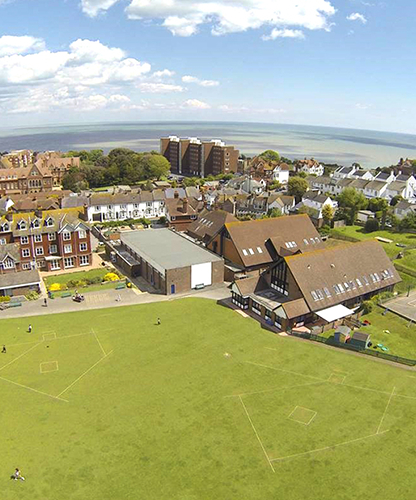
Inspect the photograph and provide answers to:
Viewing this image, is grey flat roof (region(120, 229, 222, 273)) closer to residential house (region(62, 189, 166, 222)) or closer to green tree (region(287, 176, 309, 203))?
residential house (region(62, 189, 166, 222))

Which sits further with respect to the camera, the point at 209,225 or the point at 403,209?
the point at 403,209

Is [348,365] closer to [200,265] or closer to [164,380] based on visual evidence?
[164,380]

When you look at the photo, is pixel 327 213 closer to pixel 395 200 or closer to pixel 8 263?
pixel 395 200

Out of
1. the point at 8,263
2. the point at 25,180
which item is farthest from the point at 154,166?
the point at 8,263

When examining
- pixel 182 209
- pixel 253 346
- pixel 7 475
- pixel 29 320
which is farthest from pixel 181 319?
pixel 182 209

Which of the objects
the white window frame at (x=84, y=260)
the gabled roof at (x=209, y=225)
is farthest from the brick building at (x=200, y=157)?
the white window frame at (x=84, y=260)

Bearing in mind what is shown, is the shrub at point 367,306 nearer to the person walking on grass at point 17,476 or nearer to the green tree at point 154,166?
the person walking on grass at point 17,476

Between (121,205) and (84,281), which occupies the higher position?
(121,205)

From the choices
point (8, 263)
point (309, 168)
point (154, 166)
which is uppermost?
point (309, 168)

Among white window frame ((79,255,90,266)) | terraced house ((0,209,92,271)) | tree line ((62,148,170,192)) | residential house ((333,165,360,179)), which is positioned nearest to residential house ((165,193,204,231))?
white window frame ((79,255,90,266))
